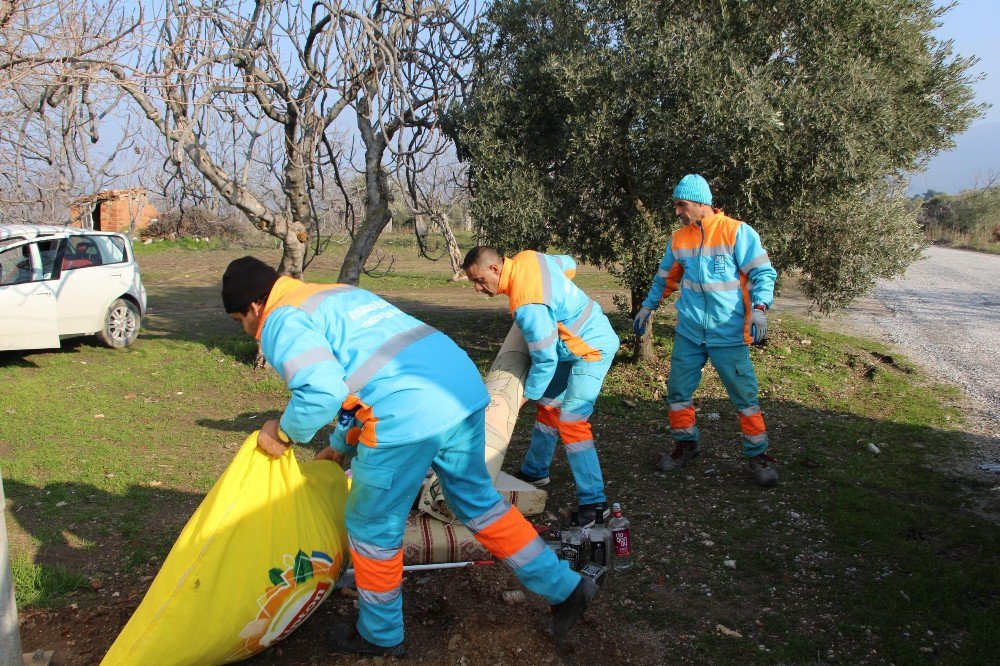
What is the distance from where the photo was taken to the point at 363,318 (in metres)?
3.00

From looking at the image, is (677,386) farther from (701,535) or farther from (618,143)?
(618,143)

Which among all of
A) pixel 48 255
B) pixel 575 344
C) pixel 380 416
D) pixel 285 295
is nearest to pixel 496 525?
pixel 380 416

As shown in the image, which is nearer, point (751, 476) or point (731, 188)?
point (751, 476)

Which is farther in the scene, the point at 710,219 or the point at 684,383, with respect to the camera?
the point at 684,383

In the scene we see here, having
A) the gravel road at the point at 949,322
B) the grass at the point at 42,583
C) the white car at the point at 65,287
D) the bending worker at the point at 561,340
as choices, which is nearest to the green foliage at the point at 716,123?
the gravel road at the point at 949,322

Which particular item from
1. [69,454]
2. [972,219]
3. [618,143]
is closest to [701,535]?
[618,143]

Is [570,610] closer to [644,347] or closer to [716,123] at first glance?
[716,123]

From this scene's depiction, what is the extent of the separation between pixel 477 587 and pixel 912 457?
361 cm

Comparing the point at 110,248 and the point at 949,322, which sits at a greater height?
the point at 110,248

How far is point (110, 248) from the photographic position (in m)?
9.84

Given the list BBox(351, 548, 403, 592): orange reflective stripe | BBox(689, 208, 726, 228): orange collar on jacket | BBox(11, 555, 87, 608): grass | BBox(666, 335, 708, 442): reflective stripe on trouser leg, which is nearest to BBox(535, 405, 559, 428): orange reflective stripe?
BBox(666, 335, 708, 442): reflective stripe on trouser leg

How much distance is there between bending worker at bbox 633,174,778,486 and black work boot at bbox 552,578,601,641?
2.30 metres

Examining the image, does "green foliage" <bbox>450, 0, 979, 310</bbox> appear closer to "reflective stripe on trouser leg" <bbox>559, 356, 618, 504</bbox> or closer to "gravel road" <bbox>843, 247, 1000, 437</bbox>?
"gravel road" <bbox>843, 247, 1000, 437</bbox>

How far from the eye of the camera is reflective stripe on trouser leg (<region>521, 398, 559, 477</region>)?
4996 millimetres
